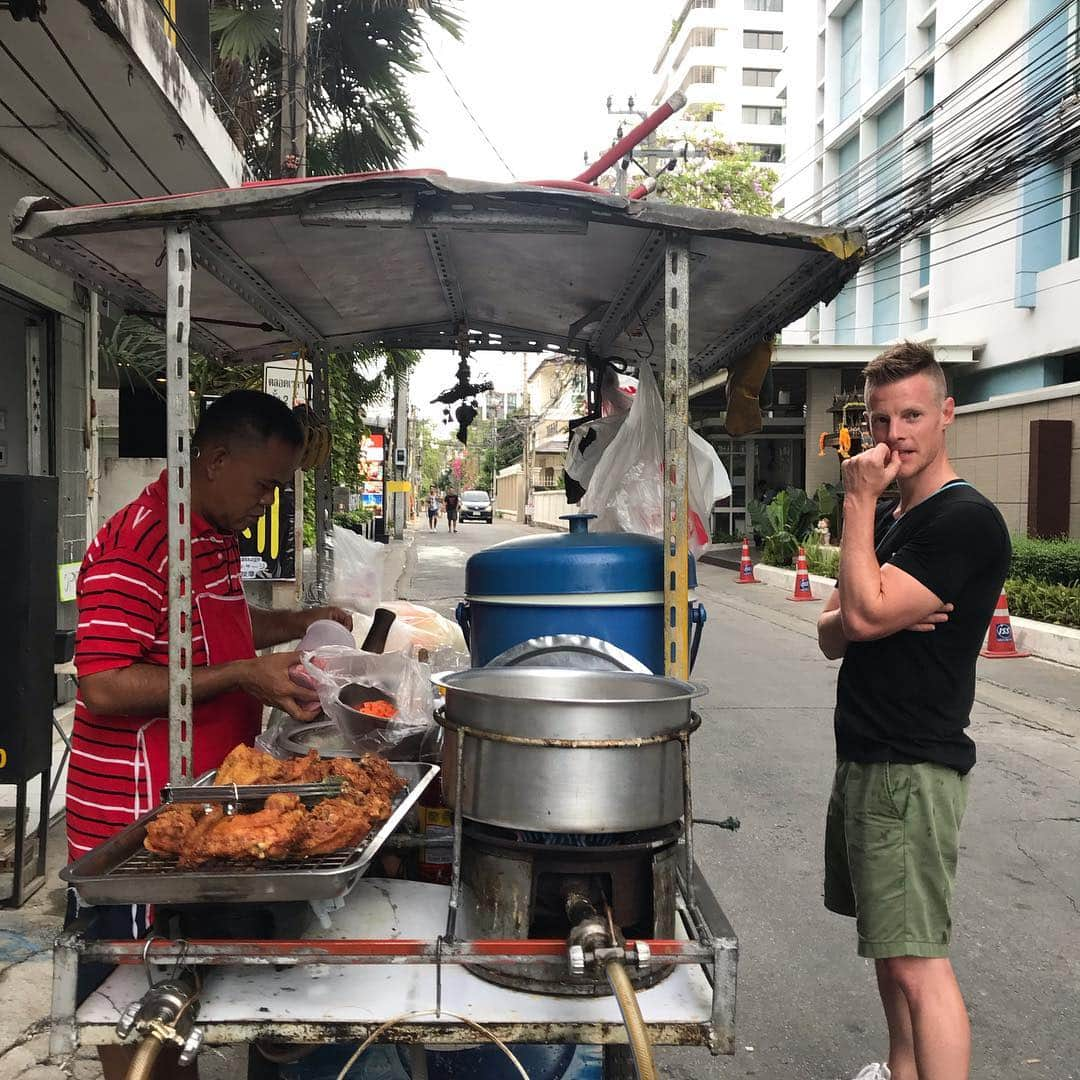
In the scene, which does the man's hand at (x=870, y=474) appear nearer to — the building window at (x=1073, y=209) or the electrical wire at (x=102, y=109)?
the electrical wire at (x=102, y=109)

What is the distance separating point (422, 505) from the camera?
8531 centimetres

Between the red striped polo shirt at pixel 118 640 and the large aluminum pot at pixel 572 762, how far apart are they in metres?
0.89

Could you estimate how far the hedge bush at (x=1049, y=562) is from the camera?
420 inches

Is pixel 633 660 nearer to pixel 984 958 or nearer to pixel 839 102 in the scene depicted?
pixel 984 958

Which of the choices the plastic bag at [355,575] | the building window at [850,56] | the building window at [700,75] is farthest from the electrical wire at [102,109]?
the building window at [700,75]

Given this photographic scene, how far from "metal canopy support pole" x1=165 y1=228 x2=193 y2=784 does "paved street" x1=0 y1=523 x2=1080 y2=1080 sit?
66cm

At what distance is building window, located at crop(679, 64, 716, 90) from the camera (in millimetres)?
59125

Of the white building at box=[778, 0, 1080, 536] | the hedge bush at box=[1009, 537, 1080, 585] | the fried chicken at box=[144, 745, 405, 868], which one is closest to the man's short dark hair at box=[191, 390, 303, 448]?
the fried chicken at box=[144, 745, 405, 868]

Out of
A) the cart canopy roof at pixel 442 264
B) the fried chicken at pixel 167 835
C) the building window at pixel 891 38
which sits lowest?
the fried chicken at pixel 167 835

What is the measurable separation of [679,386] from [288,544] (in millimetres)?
6637

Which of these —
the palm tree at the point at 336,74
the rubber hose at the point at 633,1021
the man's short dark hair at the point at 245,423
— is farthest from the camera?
the palm tree at the point at 336,74

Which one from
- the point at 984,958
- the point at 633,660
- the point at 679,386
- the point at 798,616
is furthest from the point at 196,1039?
the point at 798,616

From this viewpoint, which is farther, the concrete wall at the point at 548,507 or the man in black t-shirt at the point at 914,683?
the concrete wall at the point at 548,507

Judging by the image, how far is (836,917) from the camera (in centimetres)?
405
